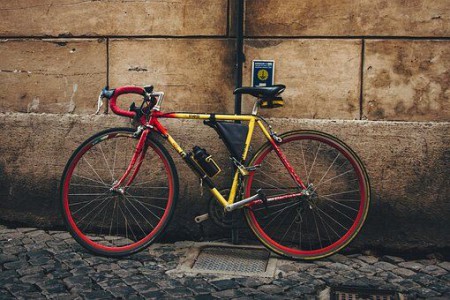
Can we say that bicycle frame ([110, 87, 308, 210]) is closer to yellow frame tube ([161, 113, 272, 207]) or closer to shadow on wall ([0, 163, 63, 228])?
yellow frame tube ([161, 113, 272, 207])

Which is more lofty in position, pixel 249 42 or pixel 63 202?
pixel 249 42

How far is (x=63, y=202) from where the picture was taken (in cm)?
470

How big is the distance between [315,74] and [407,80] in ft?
2.47

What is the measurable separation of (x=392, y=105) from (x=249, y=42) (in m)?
1.31

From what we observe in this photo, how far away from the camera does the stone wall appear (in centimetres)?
484

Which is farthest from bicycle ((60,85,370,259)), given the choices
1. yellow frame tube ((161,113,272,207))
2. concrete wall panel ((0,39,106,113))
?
concrete wall panel ((0,39,106,113))

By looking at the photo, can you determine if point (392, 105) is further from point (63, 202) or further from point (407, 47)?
point (63, 202)

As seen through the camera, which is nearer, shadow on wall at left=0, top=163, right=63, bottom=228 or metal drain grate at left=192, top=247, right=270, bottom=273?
metal drain grate at left=192, top=247, right=270, bottom=273

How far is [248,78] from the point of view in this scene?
5070 mm

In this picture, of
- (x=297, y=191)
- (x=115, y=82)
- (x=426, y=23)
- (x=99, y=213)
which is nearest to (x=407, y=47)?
(x=426, y=23)

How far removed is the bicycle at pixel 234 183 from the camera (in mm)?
4590

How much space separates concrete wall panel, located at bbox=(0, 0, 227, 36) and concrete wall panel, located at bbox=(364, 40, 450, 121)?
132cm

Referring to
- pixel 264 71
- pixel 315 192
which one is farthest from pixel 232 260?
pixel 264 71

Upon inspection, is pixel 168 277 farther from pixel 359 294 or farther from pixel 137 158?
pixel 359 294
